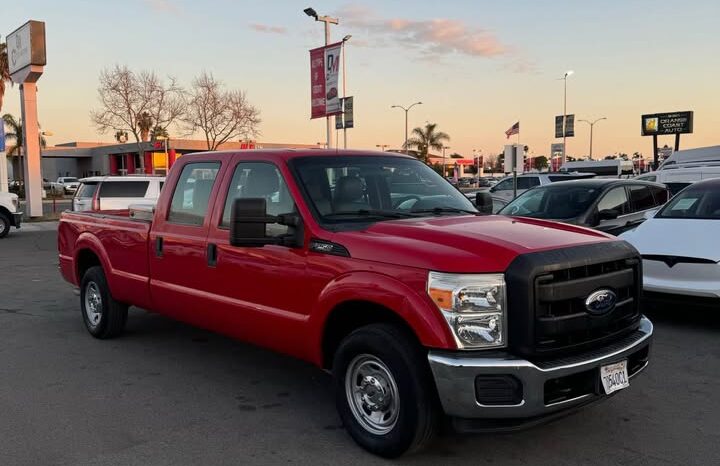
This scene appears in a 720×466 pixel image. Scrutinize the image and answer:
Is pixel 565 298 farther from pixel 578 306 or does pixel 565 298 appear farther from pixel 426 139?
pixel 426 139

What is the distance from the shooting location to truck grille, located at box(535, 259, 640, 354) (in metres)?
3.50

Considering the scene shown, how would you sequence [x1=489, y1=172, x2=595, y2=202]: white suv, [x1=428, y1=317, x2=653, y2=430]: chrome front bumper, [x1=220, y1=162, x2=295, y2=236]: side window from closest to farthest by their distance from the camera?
[x1=428, y1=317, x2=653, y2=430]: chrome front bumper → [x1=220, y1=162, x2=295, y2=236]: side window → [x1=489, y1=172, x2=595, y2=202]: white suv

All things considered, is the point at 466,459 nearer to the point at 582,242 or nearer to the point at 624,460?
the point at 624,460

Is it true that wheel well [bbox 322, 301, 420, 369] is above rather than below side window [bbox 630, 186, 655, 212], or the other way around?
below

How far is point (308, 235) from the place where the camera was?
423 centimetres

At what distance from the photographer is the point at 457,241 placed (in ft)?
12.0

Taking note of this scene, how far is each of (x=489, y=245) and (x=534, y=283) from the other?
33 cm

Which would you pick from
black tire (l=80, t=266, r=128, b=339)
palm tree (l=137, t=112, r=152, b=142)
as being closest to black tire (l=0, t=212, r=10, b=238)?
black tire (l=80, t=266, r=128, b=339)

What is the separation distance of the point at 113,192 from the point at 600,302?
49.1 ft

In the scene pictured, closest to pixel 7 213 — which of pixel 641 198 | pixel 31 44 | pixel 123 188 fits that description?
pixel 123 188

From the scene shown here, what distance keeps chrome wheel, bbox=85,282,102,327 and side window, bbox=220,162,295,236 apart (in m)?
2.62

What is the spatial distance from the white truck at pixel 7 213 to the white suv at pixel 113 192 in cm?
458

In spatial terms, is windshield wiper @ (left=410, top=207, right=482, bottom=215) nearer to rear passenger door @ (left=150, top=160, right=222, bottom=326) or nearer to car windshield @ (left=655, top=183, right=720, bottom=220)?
rear passenger door @ (left=150, top=160, right=222, bottom=326)

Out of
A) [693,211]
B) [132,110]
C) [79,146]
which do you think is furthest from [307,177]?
[79,146]
